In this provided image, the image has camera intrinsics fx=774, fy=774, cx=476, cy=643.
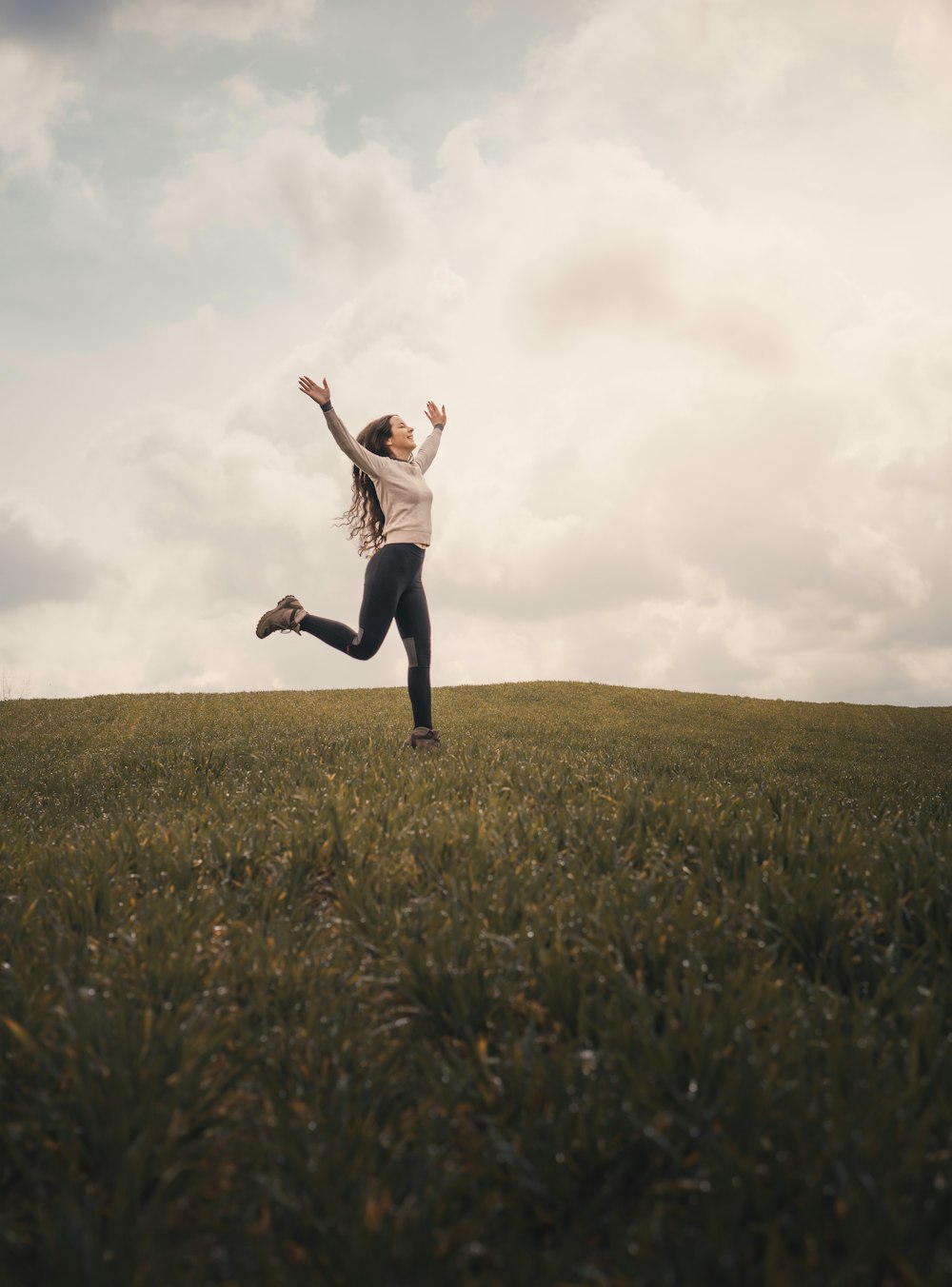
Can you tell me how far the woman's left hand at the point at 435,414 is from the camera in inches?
357

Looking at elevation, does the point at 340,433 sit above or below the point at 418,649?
above

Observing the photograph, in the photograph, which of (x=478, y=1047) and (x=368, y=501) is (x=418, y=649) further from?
(x=478, y=1047)

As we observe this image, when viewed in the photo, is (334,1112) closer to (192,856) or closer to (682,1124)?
(682,1124)

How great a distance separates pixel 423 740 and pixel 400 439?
325 centimetres

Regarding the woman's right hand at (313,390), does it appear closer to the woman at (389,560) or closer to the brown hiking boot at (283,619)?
the woman at (389,560)

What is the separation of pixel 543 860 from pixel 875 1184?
2.33 m

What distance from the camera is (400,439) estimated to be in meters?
8.40

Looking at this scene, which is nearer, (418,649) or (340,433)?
(340,433)

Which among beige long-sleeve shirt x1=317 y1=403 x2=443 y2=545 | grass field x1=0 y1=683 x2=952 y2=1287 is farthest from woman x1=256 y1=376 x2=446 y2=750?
grass field x1=0 y1=683 x2=952 y2=1287

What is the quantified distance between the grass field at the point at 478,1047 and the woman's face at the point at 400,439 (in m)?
4.76

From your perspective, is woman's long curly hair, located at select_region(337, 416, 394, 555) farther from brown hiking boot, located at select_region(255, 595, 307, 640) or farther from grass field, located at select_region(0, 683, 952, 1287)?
grass field, located at select_region(0, 683, 952, 1287)

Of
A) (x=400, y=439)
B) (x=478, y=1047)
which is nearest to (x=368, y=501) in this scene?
(x=400, y=439)

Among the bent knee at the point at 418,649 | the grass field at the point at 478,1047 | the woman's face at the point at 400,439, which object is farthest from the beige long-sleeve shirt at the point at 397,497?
the grass field at the point at 478,1047

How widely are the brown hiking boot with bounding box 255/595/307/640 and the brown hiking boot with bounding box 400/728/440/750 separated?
1.64m
